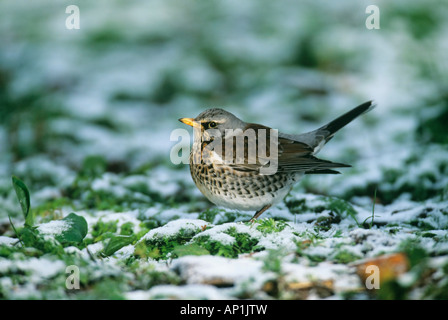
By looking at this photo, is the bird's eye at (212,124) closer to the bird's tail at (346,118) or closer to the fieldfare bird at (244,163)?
the fieldfare bird at (244,163)

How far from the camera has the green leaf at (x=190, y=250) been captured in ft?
11.0

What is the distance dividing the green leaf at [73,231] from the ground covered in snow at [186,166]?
0.01 metres

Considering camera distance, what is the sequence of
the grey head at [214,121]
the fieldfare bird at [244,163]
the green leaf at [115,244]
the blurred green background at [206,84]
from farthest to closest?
the blurred green background at [206,84], the grey head at [214,121], the fieldfare bird at [244,163], the green leaf at [115,244]

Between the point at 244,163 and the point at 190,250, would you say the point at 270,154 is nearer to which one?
the point at 244,163

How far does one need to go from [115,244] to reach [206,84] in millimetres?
5482

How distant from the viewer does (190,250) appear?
3393 millimetres

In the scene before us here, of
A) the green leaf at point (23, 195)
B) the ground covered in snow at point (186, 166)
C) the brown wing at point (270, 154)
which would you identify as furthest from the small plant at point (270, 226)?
the green leaf at point (23, 195)

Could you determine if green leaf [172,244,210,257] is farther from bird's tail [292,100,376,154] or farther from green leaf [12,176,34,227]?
bird's tail [292,100,376,154]

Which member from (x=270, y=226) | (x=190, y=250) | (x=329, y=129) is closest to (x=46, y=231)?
(x=190, y=250)

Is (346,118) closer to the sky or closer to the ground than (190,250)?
closer to the sky

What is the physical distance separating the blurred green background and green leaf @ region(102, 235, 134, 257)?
124 cm

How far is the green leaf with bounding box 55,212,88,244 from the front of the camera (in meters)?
3.66

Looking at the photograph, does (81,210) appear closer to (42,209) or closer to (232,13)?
(42,209)

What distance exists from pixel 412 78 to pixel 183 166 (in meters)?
4.71
